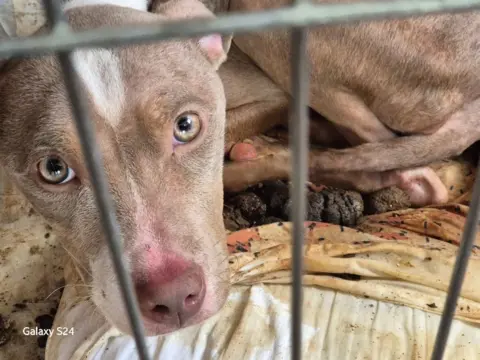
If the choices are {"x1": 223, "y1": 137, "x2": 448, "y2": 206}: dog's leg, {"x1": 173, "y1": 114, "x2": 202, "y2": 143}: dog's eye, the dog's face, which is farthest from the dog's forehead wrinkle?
{"x1": 223, "y1": 137, "x2": 448, "y2": 206}: dog's leg

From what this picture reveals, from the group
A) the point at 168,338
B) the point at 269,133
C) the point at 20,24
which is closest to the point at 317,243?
the point at 168,338

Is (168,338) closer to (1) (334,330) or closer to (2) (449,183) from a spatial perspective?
(1) (334,330)

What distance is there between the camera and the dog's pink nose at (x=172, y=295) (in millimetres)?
1253

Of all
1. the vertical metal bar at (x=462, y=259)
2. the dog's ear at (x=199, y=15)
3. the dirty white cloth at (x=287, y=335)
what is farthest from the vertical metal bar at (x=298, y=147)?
the dog's ear at (x=199, y=15)

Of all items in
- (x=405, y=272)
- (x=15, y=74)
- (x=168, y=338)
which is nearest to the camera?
(x=15, y=74)

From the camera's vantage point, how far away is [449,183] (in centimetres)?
236

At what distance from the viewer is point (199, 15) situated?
183 centimetres

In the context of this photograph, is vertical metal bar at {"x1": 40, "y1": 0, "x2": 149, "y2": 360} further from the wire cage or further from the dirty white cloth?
the dirty white cloth

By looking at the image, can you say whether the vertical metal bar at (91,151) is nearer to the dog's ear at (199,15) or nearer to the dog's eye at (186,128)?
the dog's eye at (186,128)

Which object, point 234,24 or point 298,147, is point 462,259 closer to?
point 298,147

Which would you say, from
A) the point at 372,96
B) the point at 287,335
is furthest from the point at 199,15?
the point at 287,335

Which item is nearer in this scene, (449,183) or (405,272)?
(405,272)

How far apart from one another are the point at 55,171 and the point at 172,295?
479mm

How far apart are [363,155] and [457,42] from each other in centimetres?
53
